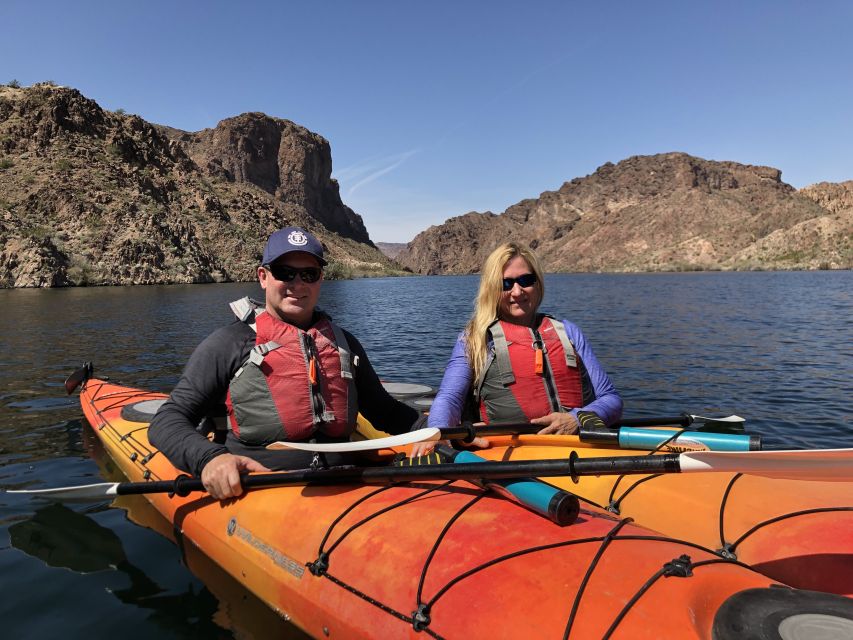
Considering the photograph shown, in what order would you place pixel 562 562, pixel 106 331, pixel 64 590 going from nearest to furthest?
1. pixel 562 562
2. pixel 64 590
3. pixel 106 331

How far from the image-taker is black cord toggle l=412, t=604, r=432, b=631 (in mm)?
2613

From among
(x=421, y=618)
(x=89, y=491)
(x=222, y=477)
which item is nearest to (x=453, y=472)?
(x=421, y=618)

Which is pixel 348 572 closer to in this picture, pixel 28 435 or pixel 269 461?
pixel 269 461

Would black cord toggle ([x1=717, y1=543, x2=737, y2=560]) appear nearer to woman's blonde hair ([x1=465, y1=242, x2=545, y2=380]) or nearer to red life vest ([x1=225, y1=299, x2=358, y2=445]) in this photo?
woman's blonde hair ([x1=465, y1=242, x2=545, y2=380])

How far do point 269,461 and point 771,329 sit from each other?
1000 inches

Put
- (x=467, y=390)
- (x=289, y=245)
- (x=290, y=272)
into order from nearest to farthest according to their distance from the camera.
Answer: (x=289, y=245), (x=290, y=272), (x=467, y=390)

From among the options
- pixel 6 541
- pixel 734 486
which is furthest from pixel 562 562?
pixel 6 541

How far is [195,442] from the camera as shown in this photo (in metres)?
3.57

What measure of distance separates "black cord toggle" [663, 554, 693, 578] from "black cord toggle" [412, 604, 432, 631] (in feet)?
3.61

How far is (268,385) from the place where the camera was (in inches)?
150

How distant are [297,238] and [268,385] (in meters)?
1.04

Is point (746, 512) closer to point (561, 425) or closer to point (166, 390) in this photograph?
point (561, 425)

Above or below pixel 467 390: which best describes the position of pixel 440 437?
below

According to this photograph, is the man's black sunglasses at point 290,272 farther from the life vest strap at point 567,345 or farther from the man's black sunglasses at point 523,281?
the life vest strap at point 567,345
